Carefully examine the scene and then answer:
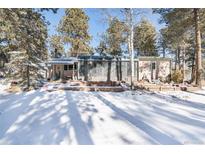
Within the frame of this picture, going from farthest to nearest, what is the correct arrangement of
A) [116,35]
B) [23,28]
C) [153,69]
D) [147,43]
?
[147,43] → [153,69] → [116,35] → [23,28]

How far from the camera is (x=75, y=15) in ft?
86.1

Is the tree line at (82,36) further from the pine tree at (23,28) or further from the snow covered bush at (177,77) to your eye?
the snow covered bush at (177,77)

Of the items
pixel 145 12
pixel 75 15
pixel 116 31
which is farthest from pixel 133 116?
pixel 75 15

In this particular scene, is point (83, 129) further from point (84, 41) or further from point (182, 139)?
point (84, 41)

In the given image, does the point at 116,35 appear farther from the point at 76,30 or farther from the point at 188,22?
the point at 76,30

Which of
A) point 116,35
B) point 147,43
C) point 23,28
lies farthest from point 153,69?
point 23,28

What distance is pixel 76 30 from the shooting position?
27156mm

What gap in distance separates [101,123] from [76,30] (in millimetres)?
22108

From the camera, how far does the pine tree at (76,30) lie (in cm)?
2634

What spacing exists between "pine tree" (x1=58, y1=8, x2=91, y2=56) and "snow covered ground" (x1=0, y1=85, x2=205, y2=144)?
19.0 meters

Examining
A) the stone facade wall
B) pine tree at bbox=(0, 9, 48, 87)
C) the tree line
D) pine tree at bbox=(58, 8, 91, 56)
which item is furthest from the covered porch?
pine tree at bbox=(0, 9, 48, 87)

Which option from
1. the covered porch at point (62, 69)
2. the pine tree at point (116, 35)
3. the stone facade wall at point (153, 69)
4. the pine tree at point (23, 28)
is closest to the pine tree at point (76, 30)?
the pine tree at point (116, 35)

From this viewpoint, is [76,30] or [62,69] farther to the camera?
[76,30]
